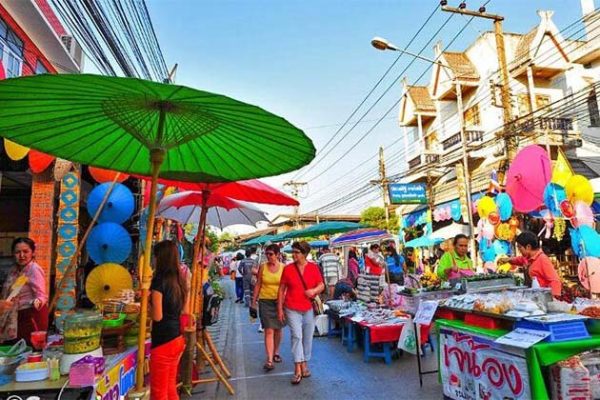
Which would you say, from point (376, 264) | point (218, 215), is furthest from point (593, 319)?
point (218, 215)

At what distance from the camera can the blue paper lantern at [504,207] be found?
1237 cm

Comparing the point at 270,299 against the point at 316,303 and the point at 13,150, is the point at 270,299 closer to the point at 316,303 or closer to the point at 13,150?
the point at 316,303

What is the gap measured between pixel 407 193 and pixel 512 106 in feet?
18.3

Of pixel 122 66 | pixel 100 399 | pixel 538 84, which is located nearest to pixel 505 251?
pixel 538 84

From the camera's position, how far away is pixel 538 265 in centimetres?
450

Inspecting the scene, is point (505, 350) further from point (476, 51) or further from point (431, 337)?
point (476, 51)

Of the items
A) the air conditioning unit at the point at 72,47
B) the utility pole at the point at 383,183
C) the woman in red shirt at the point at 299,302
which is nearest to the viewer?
the woman in red shirt at the point at 299,302

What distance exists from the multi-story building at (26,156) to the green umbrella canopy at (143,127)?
14.5 feet

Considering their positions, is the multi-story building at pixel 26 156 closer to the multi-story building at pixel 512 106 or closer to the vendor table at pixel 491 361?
the vendor table at pixel 491 361

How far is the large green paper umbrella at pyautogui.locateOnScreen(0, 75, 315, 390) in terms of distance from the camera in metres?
2.09

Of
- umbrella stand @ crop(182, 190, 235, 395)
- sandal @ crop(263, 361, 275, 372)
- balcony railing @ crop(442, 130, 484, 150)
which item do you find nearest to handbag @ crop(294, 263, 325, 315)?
sandal @ crop(263, 361, 275, 372)

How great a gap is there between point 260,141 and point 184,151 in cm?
89

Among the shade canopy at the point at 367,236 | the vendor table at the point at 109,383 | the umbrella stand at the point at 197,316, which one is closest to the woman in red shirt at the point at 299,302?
the umbrella stand at the point at 197,316

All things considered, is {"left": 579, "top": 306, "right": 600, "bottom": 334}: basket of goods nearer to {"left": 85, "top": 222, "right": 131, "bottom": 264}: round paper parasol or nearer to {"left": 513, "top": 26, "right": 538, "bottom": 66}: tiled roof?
{"left": 85, "top": 222, "right": 131, "bottom": 264}: round paper parasol
